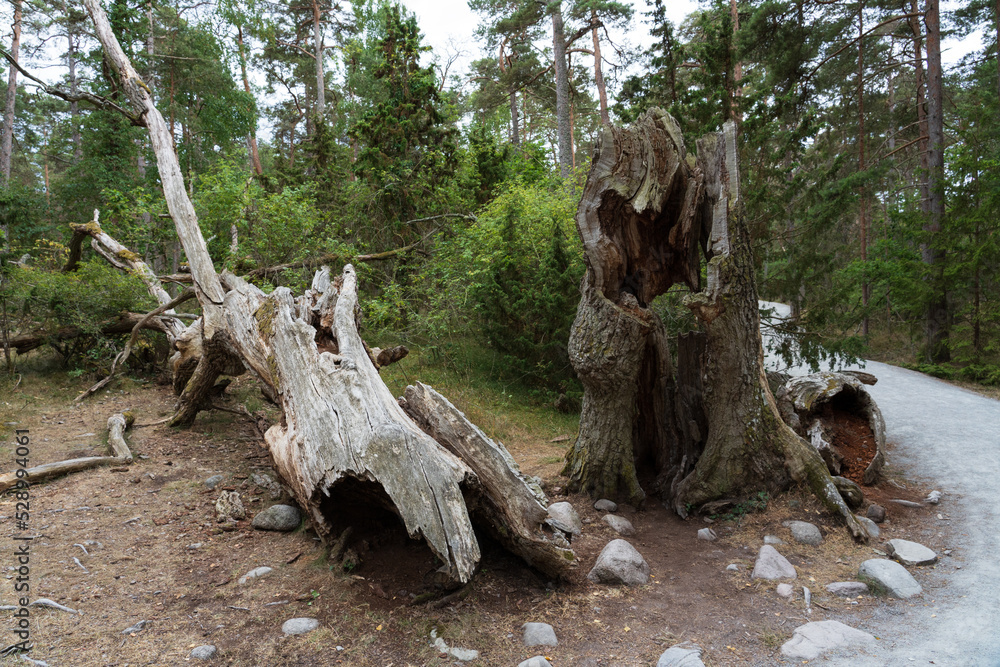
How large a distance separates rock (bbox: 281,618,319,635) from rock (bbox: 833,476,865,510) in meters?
4.08

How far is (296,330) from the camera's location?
15.0 feet

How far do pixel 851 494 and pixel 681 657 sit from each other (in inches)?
106

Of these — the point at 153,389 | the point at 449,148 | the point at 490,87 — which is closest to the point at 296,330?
the point at 153,389

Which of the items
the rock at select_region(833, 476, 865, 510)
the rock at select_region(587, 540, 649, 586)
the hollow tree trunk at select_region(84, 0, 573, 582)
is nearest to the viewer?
the hollow tree trunk at select_region(84, 0, 573, 582)

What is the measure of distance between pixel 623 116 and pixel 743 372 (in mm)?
5523

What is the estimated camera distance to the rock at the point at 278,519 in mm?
4043

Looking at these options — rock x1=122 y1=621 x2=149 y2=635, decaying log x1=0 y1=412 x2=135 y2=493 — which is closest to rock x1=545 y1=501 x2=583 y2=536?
rock x1=122 y1=621 x2=149 y2=635

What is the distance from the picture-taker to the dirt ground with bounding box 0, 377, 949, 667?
8.77 ft

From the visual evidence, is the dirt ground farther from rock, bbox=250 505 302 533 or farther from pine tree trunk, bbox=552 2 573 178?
pine tree trunk, bbox=552 2 573 178

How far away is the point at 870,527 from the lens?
404 centimetres

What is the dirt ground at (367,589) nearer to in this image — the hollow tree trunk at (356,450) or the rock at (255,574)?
the rock at (255,574)

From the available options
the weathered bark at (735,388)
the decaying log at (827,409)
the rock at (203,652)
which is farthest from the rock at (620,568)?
the decaying log at (827,409)

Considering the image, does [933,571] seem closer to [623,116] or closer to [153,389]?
[623,116]

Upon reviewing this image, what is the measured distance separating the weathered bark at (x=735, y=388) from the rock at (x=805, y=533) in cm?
38
